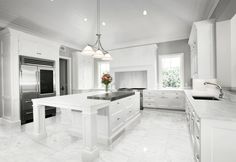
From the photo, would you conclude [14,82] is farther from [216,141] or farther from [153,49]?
[153,49]

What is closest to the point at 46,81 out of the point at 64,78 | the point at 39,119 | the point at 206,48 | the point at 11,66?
the point at 11,66

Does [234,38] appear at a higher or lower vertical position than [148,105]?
higher

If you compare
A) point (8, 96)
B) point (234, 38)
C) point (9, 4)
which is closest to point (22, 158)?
point (8, 96)

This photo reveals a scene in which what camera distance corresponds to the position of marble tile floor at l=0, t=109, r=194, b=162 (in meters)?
1.96

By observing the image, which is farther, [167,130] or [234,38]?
[167,130]

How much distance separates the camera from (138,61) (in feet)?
17.8

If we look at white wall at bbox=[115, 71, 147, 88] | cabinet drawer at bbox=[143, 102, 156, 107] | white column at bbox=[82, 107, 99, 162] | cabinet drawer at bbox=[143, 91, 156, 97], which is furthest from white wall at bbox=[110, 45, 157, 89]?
white column at bbox=[82, 107, 99, 162]

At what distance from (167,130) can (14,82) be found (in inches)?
165

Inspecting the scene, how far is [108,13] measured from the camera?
14.1ft

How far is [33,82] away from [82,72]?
7.89ft

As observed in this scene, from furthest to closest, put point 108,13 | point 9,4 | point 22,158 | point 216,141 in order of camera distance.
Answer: point 108,13
point 9,4
point 22,158
point 216,141

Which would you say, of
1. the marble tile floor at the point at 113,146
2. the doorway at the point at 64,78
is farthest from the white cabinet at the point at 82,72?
the marble tile floor at the point at 113,146

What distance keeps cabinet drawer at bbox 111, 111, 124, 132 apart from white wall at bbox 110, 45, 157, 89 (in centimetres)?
278

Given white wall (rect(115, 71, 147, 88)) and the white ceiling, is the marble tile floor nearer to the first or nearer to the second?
white wall (rect(115, 71, 147, 88))
